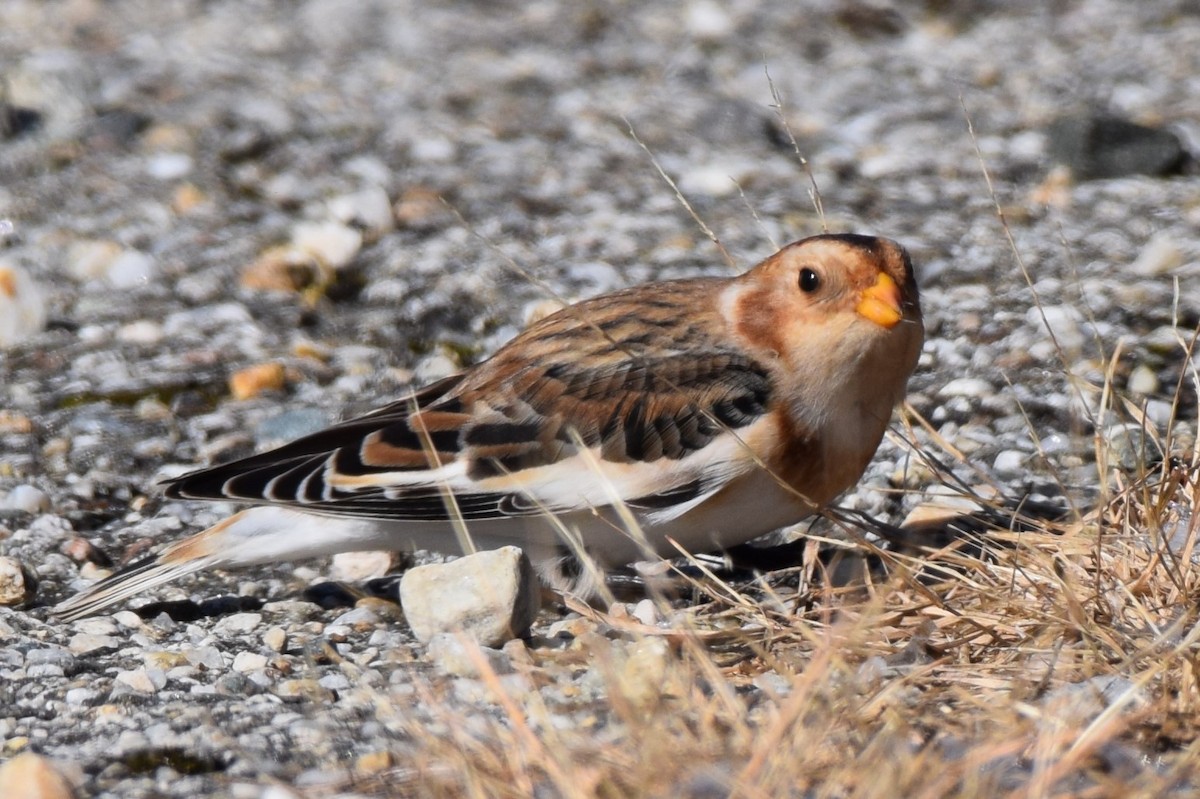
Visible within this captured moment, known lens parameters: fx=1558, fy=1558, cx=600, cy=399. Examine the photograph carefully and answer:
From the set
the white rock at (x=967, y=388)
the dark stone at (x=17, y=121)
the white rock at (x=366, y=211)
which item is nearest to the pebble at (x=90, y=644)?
the white rock at (x=967, y=388)

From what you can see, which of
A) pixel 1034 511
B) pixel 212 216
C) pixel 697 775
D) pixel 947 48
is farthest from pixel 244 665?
pixel 947 48

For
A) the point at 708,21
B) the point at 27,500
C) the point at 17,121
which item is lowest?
the point at 27,500

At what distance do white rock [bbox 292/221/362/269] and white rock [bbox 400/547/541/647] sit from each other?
2.04 meters

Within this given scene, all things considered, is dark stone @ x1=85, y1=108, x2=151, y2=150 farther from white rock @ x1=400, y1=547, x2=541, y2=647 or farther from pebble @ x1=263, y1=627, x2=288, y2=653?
white rock @ x1=400, y1=547, x2=541, y2=647

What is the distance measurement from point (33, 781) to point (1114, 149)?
13.4 ft

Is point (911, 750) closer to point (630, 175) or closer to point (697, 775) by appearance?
point (697, 775)

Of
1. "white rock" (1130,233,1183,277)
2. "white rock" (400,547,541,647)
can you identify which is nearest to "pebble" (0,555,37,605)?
"white rock" (400,547,541,647)

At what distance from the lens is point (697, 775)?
205 cm

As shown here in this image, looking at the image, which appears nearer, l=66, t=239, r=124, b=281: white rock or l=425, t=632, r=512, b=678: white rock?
l=425, t=632, r=512, b=678: white rock

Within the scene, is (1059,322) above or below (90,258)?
below

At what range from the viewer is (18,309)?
447 cm

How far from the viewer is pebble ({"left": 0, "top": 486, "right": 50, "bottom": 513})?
3641mm

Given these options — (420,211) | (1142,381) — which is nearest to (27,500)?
(420,211)

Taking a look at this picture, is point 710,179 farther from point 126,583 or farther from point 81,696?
point 81,696
